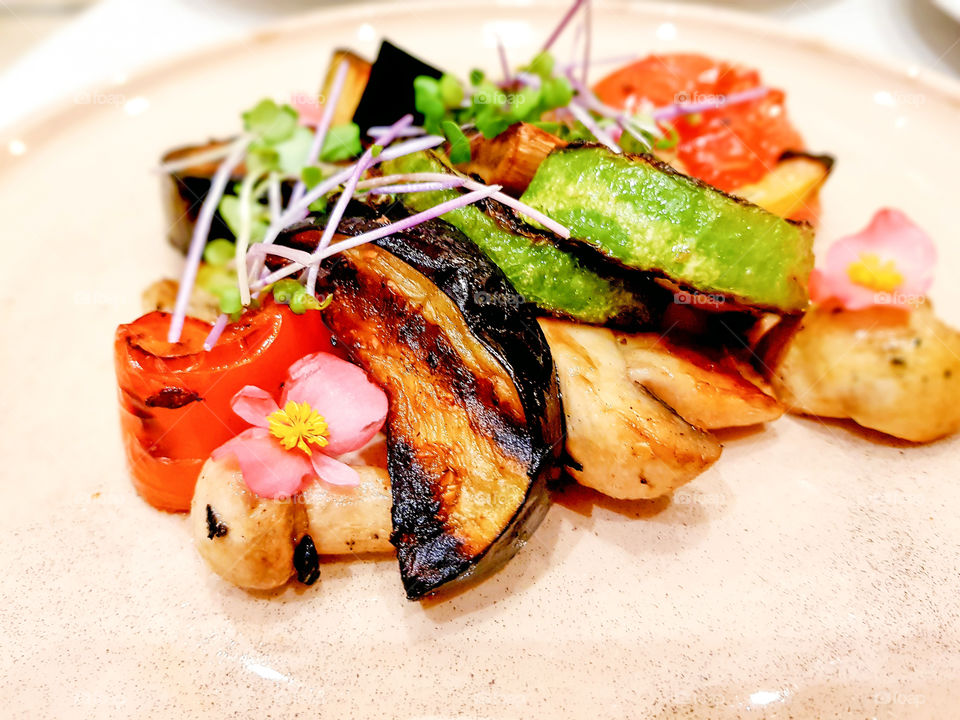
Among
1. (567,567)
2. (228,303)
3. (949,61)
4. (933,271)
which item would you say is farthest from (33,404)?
(949,61)

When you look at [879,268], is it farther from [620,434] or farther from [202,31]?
[202,31]

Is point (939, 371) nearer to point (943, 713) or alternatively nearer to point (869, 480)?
point (869, 480)

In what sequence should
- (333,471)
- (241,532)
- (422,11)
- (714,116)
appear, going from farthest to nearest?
(422,11), (714,116), (333,471), (241,532)

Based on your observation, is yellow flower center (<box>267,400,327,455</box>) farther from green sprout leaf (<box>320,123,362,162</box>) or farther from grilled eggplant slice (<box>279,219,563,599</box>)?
green sprout leaf (<box>320,123,362,162</box>)

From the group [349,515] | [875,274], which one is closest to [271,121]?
[349,515]

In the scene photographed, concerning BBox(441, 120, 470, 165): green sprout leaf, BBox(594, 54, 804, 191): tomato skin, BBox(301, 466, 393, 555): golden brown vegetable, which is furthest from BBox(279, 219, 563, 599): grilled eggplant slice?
BBox(594, 54, 804, 191): tomato skin

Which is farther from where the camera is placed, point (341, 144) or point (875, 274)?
point (341, 144)

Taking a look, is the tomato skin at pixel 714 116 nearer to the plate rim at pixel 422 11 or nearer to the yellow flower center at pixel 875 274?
the plate rim at pixel 422 11
